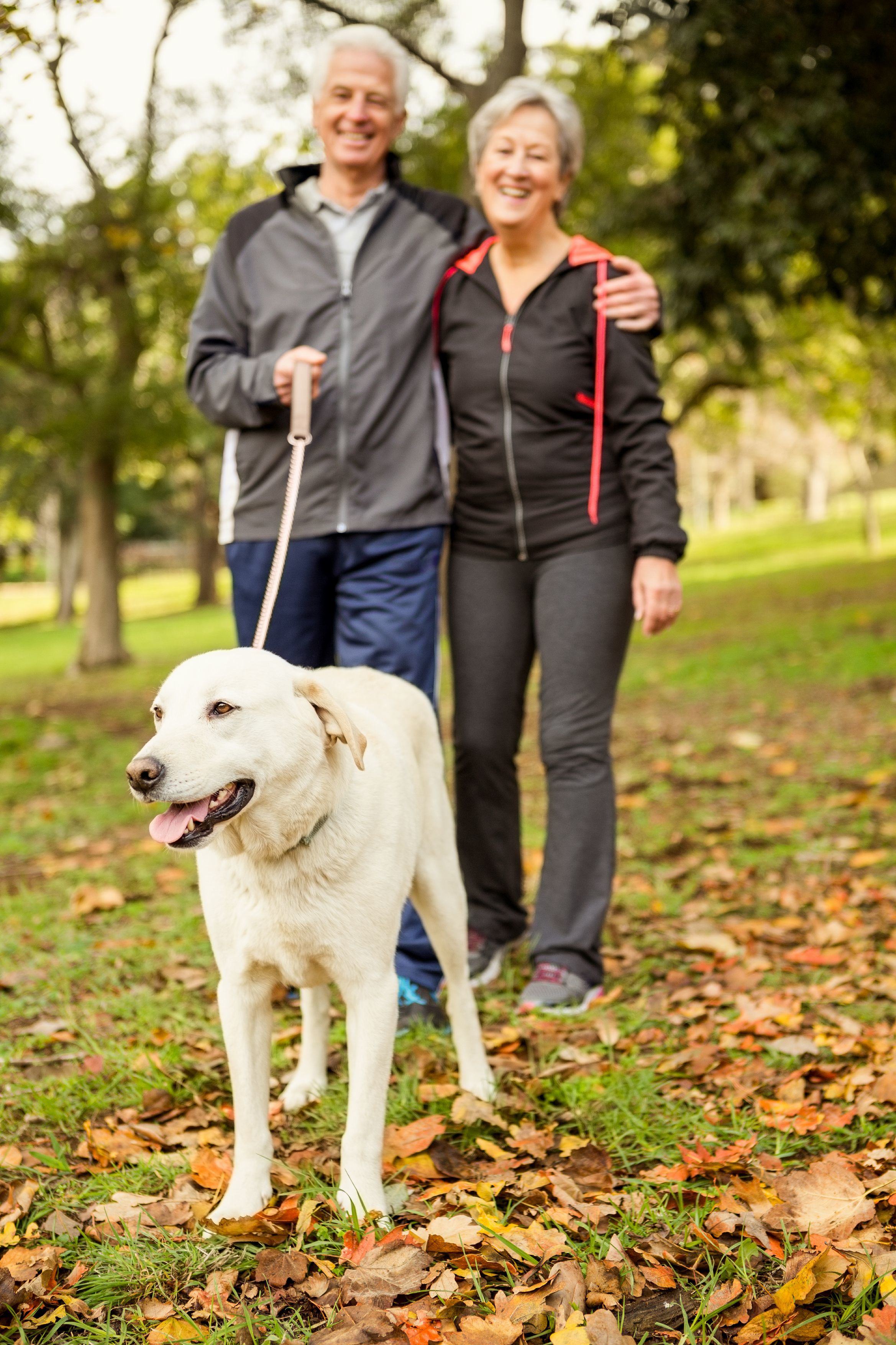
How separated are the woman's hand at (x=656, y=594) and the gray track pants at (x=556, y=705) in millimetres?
123

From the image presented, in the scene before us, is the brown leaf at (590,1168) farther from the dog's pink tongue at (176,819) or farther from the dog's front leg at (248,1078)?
the dog's pink tongue at (176,819)

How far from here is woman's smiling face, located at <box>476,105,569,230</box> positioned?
377 cm

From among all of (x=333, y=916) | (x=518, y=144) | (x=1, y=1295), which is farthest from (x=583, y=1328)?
(x=518, y=144)

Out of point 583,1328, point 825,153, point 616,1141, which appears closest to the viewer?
point 583,1328

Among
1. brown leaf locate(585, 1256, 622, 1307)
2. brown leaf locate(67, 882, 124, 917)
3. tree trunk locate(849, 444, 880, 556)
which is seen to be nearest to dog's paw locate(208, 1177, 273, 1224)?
brown leaf locate(585, 1256, 622, 1307)

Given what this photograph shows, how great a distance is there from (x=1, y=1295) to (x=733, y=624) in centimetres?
1428

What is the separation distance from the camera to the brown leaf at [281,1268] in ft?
7.86

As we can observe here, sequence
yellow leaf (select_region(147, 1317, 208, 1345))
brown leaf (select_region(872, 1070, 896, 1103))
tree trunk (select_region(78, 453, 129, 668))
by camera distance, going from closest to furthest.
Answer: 1. yellow leaf (select_region(147, 1317, 208, 1345))
2. brown leaf (select_region(872, 1070, 896, 1103))
3. tree trunk (select_region(78, 453, 129, 668))

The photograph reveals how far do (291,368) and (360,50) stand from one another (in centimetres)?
116

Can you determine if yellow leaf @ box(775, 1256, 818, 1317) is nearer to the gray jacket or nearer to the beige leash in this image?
the beige leash

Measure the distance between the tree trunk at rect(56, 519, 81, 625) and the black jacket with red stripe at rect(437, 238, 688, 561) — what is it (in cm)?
3188

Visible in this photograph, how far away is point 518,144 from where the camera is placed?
3.78m

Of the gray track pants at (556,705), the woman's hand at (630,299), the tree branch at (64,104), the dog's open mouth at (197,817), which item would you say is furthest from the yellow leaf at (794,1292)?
the tree branch at (64,104)

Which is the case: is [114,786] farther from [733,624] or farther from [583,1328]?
[733,624]
